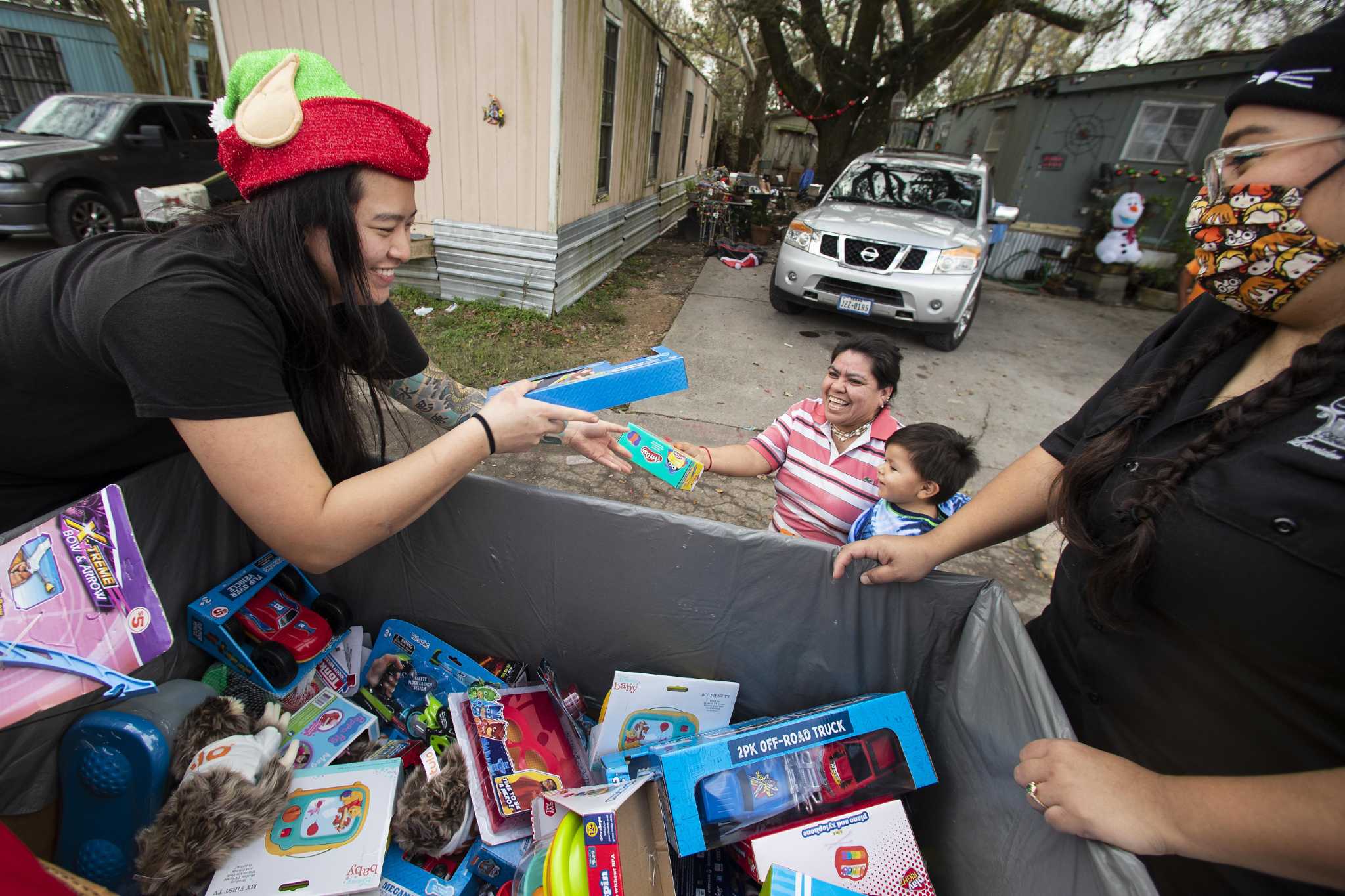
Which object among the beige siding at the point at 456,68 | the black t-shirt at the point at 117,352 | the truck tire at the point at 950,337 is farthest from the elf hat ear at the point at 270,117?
the truck tire at the point at 950,337

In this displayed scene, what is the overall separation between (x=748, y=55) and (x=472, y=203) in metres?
13.7

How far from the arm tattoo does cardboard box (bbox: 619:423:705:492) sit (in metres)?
0.49

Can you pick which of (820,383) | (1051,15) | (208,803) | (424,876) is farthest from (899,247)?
(1051,15)

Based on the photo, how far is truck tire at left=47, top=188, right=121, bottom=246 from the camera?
6453mm

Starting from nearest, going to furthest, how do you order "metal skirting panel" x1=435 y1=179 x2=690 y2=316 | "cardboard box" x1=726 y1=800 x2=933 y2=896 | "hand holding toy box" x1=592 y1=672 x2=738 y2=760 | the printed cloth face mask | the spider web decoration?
the printed cloth face mask
"cardboard box" x1=726 y1=800 x2=933 y2=896
"hand holding toy box" x1=592 y1=672 x2=738 y2=760
"metal skirting panel" x1=435 y1=179 x2=690 y2=316
the spider web decoration

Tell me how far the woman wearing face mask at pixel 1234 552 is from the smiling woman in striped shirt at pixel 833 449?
2.67 feet

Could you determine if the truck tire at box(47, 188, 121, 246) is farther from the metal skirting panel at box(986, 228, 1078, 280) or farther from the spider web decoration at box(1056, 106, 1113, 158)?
the spider web decoration at box(1056, 106, 1113, 158)

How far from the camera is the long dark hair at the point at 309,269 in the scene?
1151 millimetres

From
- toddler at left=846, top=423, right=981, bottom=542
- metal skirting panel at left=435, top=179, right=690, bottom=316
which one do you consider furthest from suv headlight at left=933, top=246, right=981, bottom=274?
toddler at left=846, top=423, right=981, bottom=542

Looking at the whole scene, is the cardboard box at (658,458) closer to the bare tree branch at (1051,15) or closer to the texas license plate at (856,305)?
the texas license plate at (856,305)

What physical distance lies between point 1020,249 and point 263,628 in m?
12.8

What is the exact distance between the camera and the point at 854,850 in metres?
1.34

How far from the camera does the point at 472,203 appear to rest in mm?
6078

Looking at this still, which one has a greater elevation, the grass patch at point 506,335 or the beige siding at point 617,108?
the beige siding at point 617,108
